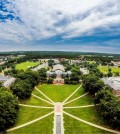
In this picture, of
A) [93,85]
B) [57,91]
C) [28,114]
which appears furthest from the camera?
[57,91]

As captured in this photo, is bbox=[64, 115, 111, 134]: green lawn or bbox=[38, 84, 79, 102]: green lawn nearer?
bbox=[64, 115, 111, 134]: green lawn

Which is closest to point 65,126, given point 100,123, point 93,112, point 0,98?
point 100,123

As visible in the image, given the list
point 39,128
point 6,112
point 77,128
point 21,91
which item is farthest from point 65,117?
point 21,91

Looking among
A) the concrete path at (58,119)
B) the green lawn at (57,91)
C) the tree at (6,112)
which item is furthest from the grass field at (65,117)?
the tree at (6,112)

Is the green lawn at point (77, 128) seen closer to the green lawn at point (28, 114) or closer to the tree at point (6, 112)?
the green lawn at point (28, 114)

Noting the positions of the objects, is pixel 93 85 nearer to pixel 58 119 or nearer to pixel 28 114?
pixel 58 119

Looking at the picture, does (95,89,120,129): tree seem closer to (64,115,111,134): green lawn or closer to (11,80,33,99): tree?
(64,115,111,134): green lawn

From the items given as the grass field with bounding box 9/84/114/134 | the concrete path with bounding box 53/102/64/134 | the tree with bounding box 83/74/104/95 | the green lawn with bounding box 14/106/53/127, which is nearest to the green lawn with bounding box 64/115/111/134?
the grass field with bounding box 9/84/114/134
